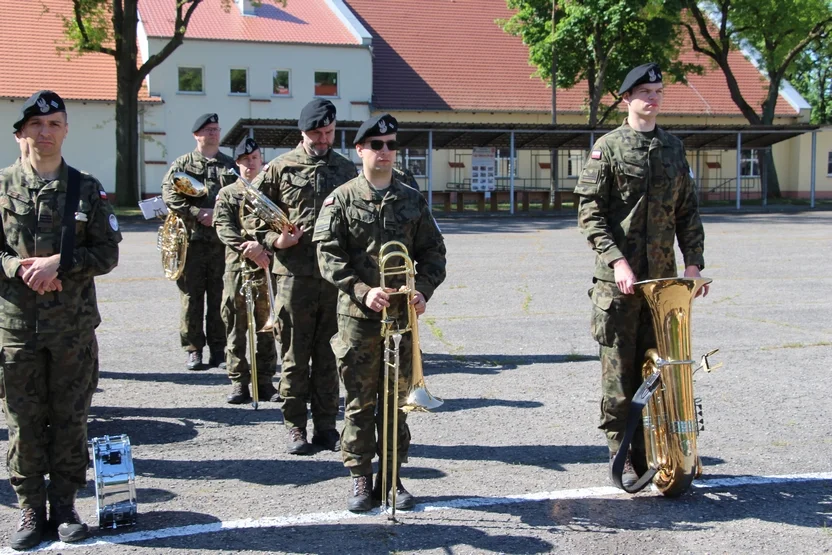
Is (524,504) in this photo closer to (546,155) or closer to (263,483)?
(263,483)

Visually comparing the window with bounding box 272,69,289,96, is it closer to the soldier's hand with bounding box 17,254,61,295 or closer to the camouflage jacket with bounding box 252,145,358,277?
the camouflage jacket with bounding box 252,145,358,277

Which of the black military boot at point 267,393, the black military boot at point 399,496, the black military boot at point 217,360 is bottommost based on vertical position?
the black military boot at point 399,496

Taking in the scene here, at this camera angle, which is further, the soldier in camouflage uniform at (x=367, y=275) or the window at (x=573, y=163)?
the window at (x=573, y=163)

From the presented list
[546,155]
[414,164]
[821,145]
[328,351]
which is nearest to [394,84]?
[414,164]

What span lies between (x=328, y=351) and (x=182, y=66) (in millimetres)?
35834

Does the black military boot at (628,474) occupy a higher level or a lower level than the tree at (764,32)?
lower

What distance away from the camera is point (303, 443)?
6289 mm

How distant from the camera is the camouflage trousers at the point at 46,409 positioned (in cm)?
468

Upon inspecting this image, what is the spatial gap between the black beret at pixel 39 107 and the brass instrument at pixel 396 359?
1.87 metres

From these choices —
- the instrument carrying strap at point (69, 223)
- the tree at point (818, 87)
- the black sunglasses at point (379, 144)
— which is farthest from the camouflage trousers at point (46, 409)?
the tree at point (818, 87)

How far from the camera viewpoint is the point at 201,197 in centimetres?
869

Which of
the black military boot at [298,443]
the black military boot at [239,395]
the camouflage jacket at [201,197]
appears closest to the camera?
the black military boot at [298,443]

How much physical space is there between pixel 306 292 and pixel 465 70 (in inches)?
1565

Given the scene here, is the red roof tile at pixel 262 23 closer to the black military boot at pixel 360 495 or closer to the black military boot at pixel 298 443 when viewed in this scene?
the black military boot at pixel 298 443
